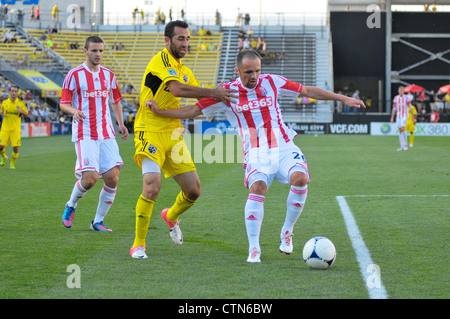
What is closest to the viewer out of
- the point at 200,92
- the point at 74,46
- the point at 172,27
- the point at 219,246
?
the point at 200,92

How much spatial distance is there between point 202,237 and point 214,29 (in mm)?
47869

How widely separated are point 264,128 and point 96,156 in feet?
8.15

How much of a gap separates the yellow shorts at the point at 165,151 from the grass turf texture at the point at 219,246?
31.6 inches

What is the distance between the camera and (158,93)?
6.64 meters

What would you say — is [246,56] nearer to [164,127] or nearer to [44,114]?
[164,127]

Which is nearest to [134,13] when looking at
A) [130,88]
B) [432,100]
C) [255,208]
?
[130,88]

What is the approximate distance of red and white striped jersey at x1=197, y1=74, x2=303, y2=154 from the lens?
6.46m

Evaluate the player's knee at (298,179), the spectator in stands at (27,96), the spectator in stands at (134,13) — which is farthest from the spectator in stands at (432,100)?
the player's knee at (298,179)

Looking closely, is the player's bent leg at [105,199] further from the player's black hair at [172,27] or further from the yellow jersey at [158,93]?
the player's black hair at [172,27]

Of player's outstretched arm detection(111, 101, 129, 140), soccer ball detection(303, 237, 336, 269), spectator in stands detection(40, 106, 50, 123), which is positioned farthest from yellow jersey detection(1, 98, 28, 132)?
spectator in stands detection(40, 106, 50, 123)

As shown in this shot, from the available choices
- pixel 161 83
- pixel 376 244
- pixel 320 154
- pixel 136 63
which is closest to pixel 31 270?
pixel 161 83

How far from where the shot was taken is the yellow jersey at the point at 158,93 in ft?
21.5

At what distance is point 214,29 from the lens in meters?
54.0
